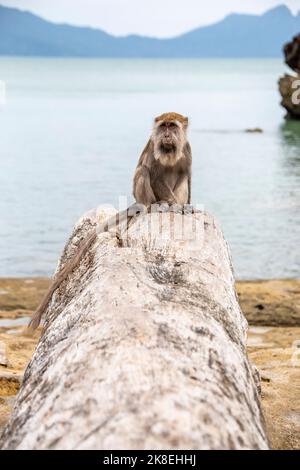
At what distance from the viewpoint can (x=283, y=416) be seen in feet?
18.5

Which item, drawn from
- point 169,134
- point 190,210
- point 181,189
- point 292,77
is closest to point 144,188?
point 181,189

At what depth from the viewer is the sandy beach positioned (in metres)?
5.68

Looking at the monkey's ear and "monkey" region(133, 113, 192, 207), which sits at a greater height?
the monkey's ear

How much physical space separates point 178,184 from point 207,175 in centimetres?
2075

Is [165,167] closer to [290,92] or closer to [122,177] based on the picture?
[122,177]

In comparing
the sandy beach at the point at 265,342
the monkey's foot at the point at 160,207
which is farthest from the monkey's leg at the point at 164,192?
the sandy beach at the point at 265,342

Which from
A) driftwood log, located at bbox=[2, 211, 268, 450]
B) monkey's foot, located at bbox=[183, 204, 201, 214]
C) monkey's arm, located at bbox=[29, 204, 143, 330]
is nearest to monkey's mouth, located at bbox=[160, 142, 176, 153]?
monkey's foot, located at bbox=[183, 204, 201, 214]

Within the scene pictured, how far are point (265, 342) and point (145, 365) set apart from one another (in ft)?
20.4

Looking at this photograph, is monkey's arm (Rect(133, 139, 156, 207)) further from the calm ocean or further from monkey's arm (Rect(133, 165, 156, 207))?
the calm ocean

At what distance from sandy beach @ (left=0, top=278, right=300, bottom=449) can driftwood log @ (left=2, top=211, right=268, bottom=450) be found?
1.15 metres

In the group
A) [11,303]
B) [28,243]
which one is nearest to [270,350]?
[11,303]

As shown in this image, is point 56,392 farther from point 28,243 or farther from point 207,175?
point 207,175

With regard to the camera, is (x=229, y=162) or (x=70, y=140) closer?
(x=229, y=162)

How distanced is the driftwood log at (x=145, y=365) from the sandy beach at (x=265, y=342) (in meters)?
1.15
